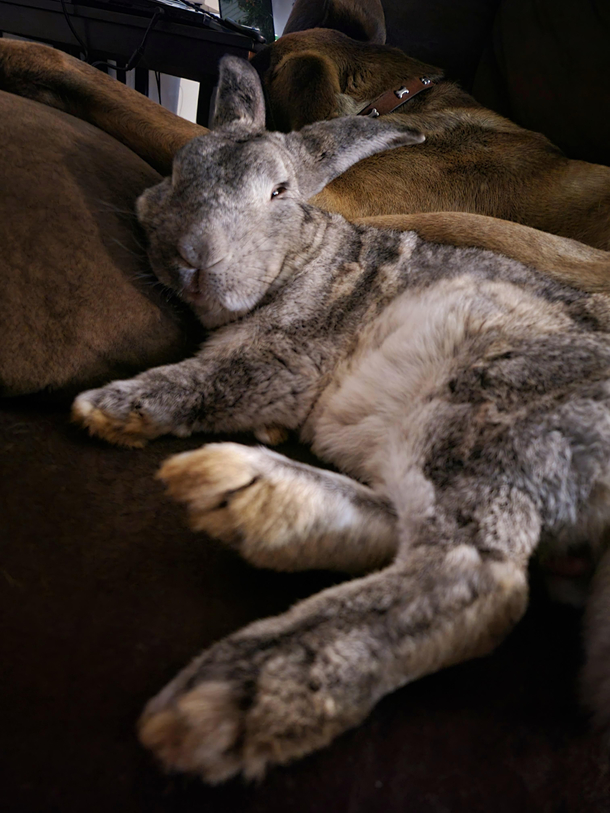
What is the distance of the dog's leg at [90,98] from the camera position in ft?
5.65

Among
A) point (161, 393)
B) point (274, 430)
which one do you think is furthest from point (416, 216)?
point (161, 393)

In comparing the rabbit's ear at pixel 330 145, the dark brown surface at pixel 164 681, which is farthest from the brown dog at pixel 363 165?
the dark brown surface at pixel 164 681

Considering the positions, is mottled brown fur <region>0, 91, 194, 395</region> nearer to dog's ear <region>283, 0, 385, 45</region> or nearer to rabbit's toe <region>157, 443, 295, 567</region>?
rabbit's toe <region>157, 443, 295, 567</region>

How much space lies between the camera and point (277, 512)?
928 millimetres

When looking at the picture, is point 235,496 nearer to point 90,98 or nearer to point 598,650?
point 598,650

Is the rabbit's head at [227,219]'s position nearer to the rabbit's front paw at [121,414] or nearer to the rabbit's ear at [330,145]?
the rabbit's ear at [330,145]

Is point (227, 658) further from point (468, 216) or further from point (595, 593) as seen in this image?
point (468, 216)

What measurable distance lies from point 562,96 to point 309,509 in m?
2.01

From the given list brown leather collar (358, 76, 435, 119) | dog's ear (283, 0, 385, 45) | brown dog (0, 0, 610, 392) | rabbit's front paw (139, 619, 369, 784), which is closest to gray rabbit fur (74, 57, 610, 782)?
rabbit's front paw (139, 619, 369, 784)

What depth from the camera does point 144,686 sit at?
2.24ft

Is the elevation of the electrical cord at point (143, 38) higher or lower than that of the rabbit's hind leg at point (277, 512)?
higher

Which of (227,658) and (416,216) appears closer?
(227,658)

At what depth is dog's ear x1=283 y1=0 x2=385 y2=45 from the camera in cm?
264

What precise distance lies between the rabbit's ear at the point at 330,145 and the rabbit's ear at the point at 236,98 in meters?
0.15
